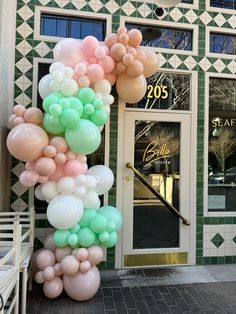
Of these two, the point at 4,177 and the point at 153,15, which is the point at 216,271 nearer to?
the point at 4,177

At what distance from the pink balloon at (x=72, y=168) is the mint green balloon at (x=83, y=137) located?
0.11 m

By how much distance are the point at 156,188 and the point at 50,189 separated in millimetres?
1512

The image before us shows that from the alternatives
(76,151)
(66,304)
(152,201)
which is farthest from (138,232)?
(76,151)

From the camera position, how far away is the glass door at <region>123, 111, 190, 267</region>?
12.5ft

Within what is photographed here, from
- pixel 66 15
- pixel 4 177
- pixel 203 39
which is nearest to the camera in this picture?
pixel 4 177

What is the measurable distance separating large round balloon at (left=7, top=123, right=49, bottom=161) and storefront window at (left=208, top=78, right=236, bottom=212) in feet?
7.43

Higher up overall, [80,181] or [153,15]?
[153,15]

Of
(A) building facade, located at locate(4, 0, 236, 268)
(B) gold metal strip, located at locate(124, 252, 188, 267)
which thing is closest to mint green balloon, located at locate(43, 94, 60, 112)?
(A) building facade, located at locate(4, 0, 236, 268)

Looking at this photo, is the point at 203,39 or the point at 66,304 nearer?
the point at 66,304

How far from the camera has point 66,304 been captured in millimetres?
2939

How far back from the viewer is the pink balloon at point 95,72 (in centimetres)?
288

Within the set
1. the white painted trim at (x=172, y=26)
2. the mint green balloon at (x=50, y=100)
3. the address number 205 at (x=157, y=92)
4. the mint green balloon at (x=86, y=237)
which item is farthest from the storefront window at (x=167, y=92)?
the mint green balloon at (x=86, y=237)

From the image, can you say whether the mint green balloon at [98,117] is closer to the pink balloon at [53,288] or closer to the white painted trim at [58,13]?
the white painted trim at [58,13]

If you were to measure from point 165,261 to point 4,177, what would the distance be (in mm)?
2144
